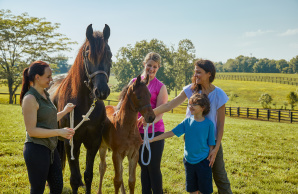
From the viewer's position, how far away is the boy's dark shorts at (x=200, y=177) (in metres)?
2.93

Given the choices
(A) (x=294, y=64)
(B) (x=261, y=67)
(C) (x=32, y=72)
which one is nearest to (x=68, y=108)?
(C) (x=32, y=72)

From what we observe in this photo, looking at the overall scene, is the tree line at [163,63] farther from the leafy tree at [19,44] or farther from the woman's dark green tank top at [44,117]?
the woman's dark green tank top at [44,117]

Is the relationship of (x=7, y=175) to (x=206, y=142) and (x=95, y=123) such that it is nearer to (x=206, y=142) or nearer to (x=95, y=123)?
(x=95, y=123)

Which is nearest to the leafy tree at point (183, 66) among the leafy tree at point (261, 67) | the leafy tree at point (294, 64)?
the leafy tree at point (261, 67)

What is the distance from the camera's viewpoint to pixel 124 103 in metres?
3.65

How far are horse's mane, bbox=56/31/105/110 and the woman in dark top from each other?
2.65ft

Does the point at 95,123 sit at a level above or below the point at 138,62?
below

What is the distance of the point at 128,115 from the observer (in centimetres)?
361

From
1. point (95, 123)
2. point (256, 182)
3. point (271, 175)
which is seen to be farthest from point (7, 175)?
point (271, 175)

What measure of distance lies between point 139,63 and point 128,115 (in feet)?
109

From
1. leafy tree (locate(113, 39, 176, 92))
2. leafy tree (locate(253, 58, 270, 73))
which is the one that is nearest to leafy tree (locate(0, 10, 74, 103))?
leafy tree (locate(113, 39, 176, 92))

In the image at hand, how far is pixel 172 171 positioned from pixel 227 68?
358 ft

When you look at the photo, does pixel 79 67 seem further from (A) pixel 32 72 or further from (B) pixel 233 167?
(B) pixel 233 167

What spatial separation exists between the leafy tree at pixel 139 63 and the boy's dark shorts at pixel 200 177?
32.5 metres
